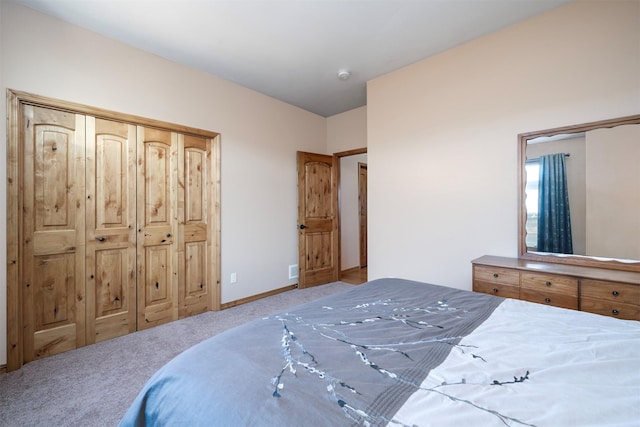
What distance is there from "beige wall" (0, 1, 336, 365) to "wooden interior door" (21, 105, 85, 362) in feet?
0.49

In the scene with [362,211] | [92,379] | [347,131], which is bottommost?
[92,379]

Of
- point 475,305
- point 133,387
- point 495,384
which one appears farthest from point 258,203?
point 495,384

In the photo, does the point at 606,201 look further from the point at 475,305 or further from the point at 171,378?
the point at 171,378

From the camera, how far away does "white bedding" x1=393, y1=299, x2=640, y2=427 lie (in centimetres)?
63

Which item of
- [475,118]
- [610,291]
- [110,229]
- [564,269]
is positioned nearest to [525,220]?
[564,269]

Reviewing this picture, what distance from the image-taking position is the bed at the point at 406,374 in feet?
2.14

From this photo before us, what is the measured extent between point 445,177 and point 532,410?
2493mm

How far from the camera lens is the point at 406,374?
0.81 meters

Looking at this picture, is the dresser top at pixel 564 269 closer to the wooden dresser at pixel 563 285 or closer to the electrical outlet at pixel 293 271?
the wooden dresser at pixel 563 285

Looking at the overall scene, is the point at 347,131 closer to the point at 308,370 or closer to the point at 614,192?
the point at 614,192

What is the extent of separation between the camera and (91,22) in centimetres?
229

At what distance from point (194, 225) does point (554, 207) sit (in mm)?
3569

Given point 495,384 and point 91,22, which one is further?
point 91,22

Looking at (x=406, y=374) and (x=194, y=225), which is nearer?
(x=406, y=374)
